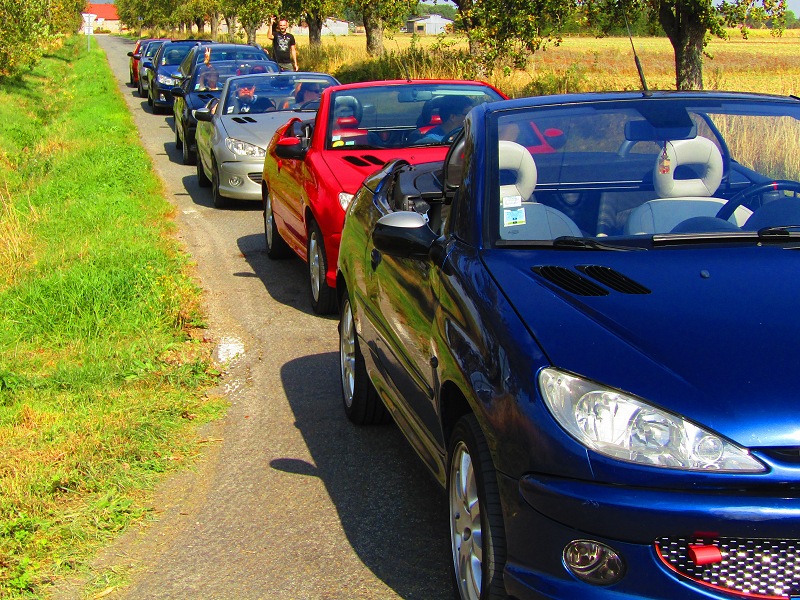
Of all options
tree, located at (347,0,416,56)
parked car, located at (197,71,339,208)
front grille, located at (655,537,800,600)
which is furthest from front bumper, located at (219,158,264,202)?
tree, located at (347,0,416,56)

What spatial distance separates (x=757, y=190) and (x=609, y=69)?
33460mm

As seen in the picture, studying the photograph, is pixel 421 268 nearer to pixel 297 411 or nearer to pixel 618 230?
pixel 618 230

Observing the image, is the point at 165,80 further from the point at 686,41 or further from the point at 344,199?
the point at 344,199

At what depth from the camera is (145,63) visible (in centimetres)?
3284

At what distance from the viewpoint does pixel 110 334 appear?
751 cm

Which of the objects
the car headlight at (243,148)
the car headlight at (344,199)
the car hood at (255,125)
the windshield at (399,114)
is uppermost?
the windshield at (399,114)

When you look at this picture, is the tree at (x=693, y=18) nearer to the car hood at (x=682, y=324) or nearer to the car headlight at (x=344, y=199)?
the car headlight at (x=344, y=199)

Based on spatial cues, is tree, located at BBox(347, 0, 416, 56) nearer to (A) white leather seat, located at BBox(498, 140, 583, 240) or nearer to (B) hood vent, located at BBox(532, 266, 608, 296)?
(A) white leather seat, located at BBox(498, 140, 583, 240)

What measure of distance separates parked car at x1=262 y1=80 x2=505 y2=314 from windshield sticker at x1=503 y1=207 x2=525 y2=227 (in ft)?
12.5

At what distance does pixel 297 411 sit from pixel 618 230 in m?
2.57

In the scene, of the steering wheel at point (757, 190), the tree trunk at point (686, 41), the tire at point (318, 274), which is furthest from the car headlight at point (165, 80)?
the steering wheel at point (757, 190)

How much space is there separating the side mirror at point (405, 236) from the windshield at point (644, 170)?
0.29 m

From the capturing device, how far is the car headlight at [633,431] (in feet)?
9.18

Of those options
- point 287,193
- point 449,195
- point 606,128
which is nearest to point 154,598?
point 449,195
